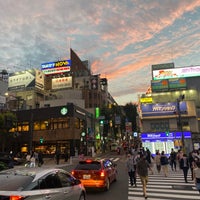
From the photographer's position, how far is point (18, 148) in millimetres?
55781

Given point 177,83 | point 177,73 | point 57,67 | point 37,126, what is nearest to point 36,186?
point 37,126

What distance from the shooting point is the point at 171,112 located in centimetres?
4891

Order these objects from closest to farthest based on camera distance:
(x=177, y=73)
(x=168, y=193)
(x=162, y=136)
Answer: (x=168, y=193), (x=162, y=136), (x=177, y=73)

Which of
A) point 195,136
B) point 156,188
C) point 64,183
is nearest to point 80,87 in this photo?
point 195,136

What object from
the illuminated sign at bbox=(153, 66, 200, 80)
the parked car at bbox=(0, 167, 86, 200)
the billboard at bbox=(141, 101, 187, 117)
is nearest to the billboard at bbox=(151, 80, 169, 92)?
the illuminated sign at bbox=(153, 66, 200, 80)

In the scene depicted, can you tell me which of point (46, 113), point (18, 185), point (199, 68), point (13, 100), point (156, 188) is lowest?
point (156, 188)

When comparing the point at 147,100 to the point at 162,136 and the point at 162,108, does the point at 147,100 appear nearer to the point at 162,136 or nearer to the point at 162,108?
the point at 162,108

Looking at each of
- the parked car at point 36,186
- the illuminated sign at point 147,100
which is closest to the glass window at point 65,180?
the parked car at point 36,186

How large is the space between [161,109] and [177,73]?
18609mm

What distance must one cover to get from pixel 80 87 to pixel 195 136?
52160mm

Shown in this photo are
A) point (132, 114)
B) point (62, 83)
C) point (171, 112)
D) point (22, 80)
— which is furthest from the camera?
point (132, 114)

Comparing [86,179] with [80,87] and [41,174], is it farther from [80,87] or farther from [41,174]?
[80,87]

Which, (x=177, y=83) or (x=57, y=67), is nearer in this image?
(x=177, y=83)

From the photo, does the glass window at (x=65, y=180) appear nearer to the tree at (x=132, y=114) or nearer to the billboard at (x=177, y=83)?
the billboard at (x=177, y=83)
